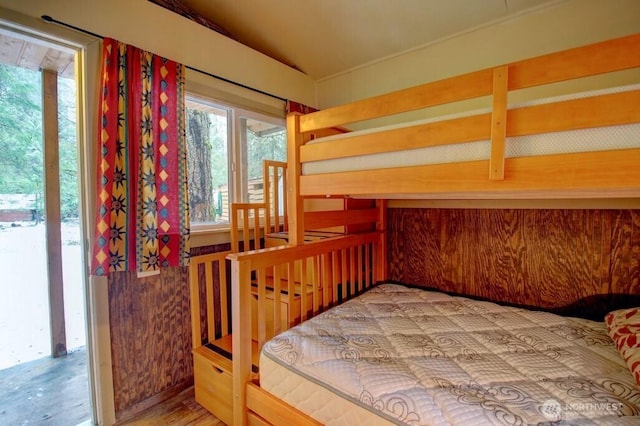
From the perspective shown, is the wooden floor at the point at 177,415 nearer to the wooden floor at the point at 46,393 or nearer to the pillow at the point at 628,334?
the wooden floor at the point at 46,393

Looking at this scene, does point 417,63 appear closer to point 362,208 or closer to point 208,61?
point 362,208

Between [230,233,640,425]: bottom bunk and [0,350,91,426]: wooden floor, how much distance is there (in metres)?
1.15

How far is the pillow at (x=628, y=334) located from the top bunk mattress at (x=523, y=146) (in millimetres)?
Answer: 745

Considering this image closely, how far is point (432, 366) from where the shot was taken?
1078 millimetres

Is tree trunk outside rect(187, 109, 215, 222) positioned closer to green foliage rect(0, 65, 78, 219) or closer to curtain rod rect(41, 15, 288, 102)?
curtain rod rect(41, 15, 288, 102)

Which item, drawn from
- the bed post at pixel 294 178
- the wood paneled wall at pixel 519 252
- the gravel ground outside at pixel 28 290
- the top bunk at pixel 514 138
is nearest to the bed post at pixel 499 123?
the top bunk at pixel 514 138

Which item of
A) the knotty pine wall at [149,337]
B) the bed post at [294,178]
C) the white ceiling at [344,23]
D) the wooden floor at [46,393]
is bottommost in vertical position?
the wooden floor at [46,393]

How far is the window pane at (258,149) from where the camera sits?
8.02ft

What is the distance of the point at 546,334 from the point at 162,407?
84.1 inches

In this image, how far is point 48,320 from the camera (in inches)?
89.3

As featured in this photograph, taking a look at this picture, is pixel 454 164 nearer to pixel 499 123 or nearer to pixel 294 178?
pixel 499 123

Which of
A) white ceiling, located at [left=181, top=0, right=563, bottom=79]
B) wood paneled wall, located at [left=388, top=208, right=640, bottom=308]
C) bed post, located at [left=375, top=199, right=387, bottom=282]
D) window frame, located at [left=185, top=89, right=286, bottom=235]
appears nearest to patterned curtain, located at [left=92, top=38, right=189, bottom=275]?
window frame, located at [left=185, top=89, right=286, bottom=235]

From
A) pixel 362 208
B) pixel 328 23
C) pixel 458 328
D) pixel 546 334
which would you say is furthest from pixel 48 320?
pixel 546 334

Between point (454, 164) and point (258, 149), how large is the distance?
1.80 m
